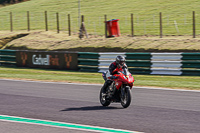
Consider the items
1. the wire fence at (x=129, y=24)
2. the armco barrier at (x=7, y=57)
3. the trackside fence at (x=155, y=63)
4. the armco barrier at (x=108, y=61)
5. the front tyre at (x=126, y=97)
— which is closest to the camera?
the front tyre at (x=126, y=97)

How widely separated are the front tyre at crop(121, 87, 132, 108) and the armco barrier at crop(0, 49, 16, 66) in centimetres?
1734

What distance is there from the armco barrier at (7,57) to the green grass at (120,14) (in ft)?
31.3

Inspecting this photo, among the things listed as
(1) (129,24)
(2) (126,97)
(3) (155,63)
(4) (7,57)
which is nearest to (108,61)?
(3) (155,63)

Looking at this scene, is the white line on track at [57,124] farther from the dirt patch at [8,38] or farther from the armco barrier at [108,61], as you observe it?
the dirt patch at [8,38]

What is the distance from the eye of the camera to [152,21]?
35125mm

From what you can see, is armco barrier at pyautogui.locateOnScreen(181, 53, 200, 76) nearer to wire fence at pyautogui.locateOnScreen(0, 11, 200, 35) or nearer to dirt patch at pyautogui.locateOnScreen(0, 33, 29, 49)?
wire fence at pyautogui.locateOnScreen(0, 11, 200, 35)

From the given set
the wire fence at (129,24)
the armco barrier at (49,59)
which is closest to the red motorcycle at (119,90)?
the armco barrier at (49,59)

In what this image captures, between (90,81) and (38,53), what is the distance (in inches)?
341

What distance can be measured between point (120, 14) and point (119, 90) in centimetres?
3156

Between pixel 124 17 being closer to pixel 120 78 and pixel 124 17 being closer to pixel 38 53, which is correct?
pixel 38 53

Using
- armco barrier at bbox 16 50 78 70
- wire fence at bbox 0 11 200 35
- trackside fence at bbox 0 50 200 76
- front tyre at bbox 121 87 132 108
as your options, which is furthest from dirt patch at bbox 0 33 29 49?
front tyre at bbox 121 87 132 108

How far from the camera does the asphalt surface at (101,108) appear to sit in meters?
8.19

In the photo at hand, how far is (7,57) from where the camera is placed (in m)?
26.7

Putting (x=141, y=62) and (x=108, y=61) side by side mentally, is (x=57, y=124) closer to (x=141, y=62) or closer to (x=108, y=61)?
(x=141, y=62)
